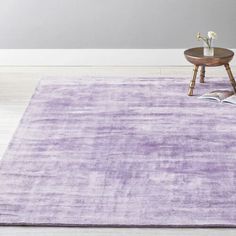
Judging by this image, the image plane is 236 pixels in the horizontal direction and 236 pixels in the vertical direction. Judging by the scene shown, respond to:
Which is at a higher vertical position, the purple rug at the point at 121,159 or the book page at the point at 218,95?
the purple rug at the point at 121,159

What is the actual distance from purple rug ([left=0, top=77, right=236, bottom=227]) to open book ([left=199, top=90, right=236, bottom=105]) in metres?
0.06

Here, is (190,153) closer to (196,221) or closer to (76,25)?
(196,221)

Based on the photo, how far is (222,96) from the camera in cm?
469

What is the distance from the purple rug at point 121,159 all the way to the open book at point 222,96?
2.3 inches

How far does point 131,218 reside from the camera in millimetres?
3160

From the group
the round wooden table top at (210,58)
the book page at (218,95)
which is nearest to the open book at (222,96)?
the book page at (218,95)

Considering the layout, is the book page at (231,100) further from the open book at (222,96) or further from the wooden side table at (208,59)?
the wooden side table at (208,59)

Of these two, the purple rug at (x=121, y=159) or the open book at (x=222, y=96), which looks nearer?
the purple rug at (x=121, y=159)

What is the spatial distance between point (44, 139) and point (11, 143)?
0.63 ft

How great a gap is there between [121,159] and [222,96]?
1.18 metres

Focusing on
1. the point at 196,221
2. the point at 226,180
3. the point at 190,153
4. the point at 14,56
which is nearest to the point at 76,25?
the point at 14,56

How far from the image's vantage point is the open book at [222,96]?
4641mm

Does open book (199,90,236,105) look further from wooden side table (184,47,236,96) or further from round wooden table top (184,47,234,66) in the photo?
round wooden table top (184,47,234,66)

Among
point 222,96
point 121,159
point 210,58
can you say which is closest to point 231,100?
point 222,96
